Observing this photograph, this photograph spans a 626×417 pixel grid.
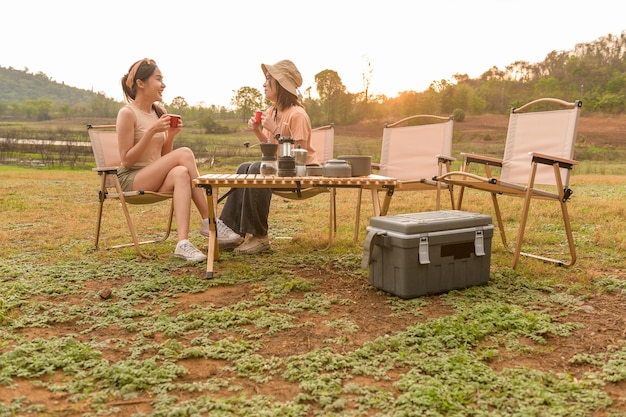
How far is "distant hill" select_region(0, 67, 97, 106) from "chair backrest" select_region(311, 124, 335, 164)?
66.5m

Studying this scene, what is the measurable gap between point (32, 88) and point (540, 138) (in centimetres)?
8128

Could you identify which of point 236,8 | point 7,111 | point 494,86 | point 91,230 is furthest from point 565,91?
point 7,111

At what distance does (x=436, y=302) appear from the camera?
98.2 inches

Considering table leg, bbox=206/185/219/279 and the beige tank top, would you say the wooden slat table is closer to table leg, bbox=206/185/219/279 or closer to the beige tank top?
table leg, bbox=206/185/219/279

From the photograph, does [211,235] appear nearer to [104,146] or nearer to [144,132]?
[144,132]

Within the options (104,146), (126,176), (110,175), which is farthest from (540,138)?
(104,146)

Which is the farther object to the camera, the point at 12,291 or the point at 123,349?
the point at 12,291

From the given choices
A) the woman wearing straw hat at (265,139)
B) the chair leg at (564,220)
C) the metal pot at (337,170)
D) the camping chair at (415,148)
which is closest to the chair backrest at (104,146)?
the woman wearing straw hat at (265,139)

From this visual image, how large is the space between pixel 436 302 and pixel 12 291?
7.21 ft

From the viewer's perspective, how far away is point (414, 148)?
4.42 metres

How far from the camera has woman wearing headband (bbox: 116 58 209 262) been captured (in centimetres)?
332

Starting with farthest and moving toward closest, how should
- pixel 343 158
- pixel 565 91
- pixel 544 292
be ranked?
pixel 565 91 < pixel 343 158 < pixel 544 292

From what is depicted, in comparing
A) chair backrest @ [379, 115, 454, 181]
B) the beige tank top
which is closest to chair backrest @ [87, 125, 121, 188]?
the beige tank top

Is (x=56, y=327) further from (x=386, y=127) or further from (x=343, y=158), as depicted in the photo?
(x=386, y=127)
